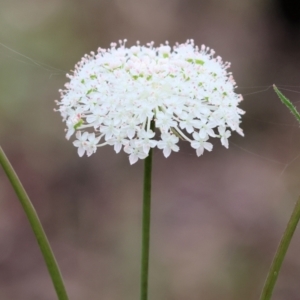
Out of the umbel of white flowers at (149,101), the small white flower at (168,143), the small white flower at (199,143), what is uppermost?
the umbel of white flowers at (149,101)

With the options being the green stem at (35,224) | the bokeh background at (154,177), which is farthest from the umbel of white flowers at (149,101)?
the bokeh background at (154,177)

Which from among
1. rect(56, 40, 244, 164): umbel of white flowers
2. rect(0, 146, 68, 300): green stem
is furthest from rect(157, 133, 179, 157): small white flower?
rect(0, 146, 68, 300): green stem

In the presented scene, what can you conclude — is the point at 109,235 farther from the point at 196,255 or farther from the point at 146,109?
the point at 146,109

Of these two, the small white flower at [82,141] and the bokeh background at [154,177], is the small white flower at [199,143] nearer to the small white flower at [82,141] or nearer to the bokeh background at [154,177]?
the small white flower at [82,141]

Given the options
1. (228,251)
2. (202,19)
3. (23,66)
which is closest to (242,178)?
(228,251)

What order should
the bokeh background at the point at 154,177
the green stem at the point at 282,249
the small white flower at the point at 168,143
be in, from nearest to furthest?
the green stem at the point at 282,249 → the small white flower at the point at 168,143 → the bokeh background at the point at 154,177

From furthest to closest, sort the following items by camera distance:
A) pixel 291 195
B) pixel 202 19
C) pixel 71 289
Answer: pixel 202 19 < pixel 291 195 < pixel 71 289
